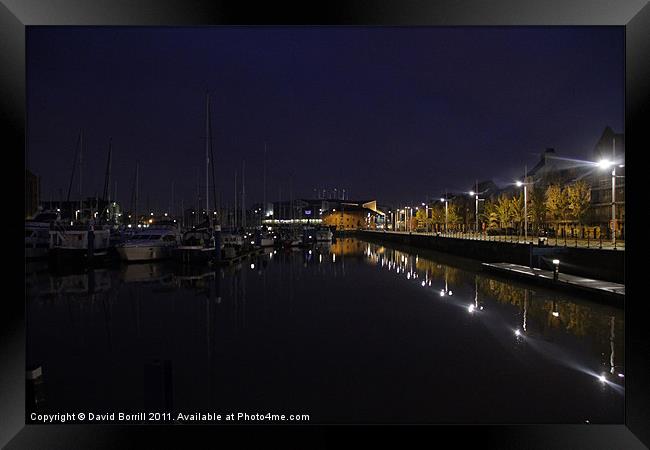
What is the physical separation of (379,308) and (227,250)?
50.0 ft

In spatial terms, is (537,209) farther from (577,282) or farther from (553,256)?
(577,282)

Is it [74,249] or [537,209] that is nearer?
[74,249]

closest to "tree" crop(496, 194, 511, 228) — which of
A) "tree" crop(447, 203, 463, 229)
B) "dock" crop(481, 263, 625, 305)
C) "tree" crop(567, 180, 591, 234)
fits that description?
"tree" crop(567, 180, 591, 234)

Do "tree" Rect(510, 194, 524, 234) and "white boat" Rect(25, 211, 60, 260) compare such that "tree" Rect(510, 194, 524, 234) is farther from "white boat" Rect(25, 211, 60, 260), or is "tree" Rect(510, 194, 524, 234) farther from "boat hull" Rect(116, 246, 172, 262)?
"white boat" Rect(25, 211, 60, 260)

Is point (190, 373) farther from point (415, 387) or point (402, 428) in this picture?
point (402, 428)

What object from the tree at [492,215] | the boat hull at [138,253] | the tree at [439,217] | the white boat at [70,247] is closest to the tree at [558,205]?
the tree at [492,215]

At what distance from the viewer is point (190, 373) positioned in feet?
25.2

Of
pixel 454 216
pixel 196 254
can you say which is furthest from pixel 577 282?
pixel 454 216

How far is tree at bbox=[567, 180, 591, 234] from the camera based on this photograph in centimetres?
3788

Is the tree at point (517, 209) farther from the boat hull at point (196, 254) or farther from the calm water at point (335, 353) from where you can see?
the boat hull at point (196, 254)

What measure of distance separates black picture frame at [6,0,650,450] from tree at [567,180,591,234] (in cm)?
3759

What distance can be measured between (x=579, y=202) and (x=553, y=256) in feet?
71.6
